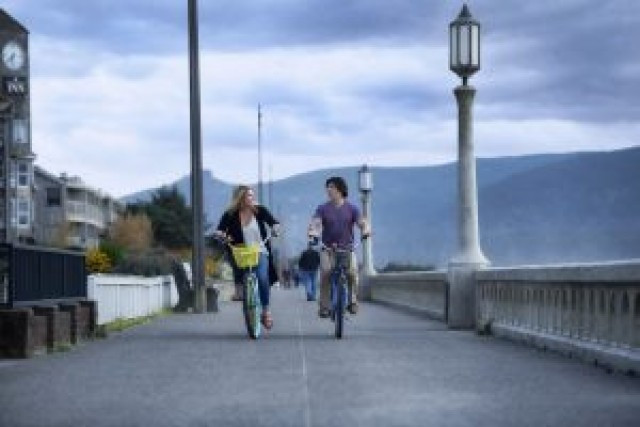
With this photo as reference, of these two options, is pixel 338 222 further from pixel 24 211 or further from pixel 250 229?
pixel 24 211

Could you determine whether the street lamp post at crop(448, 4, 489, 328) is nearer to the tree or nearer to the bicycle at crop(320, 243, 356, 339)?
the bicycle at crop(320, 243, 356, 339)

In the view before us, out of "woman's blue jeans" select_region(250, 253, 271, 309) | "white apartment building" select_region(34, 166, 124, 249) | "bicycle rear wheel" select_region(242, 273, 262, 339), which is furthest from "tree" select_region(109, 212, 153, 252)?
"bicycle rear wheel" select_region(242, 273, 262, 339)

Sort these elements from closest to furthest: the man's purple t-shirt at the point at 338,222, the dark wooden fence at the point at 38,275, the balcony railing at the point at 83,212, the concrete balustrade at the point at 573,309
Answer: the concrete balustrade at the point at 573,309 → the dark wooden fence at the point at 38,275 → the man's purple t-shirt at the point at 338,222 → the balcony railing at the point at 83,212

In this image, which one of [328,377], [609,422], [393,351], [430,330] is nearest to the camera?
[609,422]

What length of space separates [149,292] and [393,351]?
16831mm

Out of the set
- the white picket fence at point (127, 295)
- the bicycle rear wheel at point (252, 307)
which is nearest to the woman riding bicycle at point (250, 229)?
the bicycle rear wheel at point (252, 307)

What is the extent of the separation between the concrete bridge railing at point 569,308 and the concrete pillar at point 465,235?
19 centimetres

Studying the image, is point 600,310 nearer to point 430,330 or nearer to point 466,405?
point 466,405

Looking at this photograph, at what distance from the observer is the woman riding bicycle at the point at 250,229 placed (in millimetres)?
17578

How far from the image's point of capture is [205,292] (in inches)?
1291

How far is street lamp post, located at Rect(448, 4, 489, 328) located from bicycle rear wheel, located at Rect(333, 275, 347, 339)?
3995mm

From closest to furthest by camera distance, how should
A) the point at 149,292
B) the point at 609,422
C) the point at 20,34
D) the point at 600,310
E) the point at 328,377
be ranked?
the point at 609,422
the point at 328,377
the point at 600,310
the point at 149,292
the point at 20,34

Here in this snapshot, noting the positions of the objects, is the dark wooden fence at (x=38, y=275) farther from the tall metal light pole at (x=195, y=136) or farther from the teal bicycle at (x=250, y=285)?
the tall metal light pole at (x=195, y=136)

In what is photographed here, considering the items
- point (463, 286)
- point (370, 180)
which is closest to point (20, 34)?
point (370, 180)
